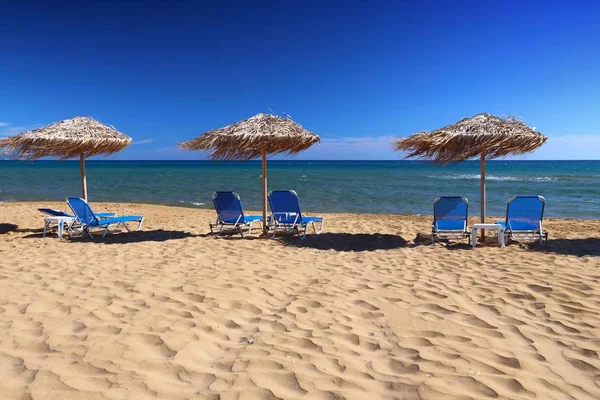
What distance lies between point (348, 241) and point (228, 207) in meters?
2.15

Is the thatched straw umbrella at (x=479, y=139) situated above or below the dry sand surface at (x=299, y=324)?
above

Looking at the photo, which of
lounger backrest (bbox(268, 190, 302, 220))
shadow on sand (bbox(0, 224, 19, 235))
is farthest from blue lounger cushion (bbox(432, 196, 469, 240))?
shadow on sand (bbox(0, 224, 19, 235))

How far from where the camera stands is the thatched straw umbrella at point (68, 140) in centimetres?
780

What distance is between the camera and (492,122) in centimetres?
673

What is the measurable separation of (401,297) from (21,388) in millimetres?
2958

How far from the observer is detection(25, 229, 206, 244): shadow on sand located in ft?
22.8

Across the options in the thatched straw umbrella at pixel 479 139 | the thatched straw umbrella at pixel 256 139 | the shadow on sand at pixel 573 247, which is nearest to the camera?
the shadow on sand at pixel 573 247

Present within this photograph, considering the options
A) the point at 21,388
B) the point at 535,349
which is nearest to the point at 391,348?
the point at 535,349

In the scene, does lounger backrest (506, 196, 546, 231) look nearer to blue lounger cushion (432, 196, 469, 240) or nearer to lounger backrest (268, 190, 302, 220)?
blue lounger cushion (432, 196, 469, 240)

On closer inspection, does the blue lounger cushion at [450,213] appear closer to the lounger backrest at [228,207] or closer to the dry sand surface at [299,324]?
the dry sand surface at [299,324]

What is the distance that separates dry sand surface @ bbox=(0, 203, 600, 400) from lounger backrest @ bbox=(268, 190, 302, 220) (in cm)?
150

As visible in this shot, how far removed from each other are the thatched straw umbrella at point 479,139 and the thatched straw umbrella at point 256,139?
1849 millimetres

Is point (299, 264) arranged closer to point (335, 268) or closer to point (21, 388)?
point (335, 268)

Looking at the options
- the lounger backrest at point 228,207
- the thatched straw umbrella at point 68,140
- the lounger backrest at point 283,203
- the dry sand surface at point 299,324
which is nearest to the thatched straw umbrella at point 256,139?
the lounger backrest at point 283,203
